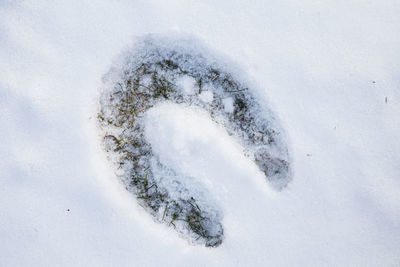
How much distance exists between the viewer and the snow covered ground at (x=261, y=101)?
1.53 m

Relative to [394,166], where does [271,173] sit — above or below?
below

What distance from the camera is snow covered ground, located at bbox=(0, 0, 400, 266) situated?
153cm

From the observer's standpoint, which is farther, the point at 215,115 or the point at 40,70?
the point at 215,115

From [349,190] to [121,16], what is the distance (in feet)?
5.53

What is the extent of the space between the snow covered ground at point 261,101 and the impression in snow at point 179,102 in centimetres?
8

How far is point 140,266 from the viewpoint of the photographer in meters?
1.58

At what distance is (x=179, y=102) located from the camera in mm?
1668

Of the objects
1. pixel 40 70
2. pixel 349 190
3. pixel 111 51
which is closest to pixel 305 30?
pixel 349 190

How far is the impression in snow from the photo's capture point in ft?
5.31

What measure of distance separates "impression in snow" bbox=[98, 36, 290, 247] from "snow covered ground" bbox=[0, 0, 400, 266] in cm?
8

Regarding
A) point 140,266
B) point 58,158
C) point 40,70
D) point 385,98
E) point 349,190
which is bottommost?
point 140,266

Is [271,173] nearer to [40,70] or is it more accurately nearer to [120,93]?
[120,93]

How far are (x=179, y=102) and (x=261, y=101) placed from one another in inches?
19.9

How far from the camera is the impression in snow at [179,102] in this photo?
5.31 feet
